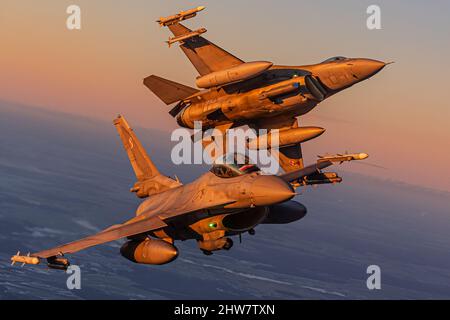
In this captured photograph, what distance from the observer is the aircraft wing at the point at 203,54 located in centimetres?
3994

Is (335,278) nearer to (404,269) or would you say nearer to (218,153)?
(404,269)

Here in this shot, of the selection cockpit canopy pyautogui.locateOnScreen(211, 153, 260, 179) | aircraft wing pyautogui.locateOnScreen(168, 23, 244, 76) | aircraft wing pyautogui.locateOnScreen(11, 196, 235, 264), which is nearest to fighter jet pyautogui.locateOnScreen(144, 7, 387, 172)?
aircraft wing pyautogui.locateOnScreen(168, 23, 244, 76)

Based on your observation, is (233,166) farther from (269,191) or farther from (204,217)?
(269,191)

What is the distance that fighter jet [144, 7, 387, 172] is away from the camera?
35625mm

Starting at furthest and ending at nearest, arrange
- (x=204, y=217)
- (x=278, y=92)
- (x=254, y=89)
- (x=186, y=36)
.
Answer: (x=186, y=36) < (x=254, y=89) < (x=278, y=92) < (x=204, y=217)

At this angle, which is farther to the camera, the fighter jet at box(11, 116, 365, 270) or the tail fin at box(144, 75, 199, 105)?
the tail fin at box(144, 75, 199, 105)

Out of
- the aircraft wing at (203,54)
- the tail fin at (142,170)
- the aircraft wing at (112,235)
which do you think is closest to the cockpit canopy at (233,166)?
the aircraft wing at (112,235)

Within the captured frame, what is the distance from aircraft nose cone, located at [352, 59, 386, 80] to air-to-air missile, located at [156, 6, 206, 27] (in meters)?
9.91

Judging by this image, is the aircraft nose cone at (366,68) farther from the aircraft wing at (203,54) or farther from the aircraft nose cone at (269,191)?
the aircraft nose cone at (269,191)

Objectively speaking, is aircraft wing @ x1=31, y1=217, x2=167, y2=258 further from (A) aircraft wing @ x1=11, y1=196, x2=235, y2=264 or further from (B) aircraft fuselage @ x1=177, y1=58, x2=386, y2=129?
(B) aircraft fuselage @ x1=177, y1=58, x2=386, y2=129

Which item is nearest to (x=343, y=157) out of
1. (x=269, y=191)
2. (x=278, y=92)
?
(x=278, y=92)

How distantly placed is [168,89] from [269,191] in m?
16.0

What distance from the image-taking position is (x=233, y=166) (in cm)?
3088

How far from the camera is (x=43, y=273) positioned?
124 meters
